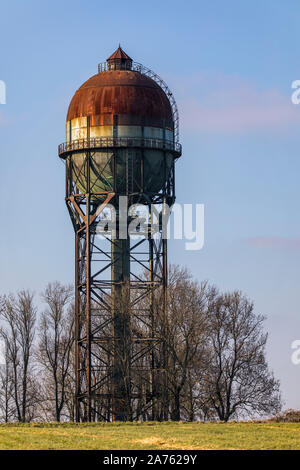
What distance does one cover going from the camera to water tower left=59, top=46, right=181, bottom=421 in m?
79.2

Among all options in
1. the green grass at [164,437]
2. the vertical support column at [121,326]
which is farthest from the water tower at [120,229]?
the green grass at [164,437]

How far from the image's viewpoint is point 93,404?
3238 inches

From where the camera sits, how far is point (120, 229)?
266 ft

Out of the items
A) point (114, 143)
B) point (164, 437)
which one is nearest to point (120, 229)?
point (114, 143)

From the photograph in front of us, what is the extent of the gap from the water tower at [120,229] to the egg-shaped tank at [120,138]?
64mm

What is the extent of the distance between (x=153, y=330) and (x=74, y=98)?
54.5 ft

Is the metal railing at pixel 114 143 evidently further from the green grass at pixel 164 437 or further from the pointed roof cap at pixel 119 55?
the green grass at pixel 164 437

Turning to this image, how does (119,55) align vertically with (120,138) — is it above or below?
above

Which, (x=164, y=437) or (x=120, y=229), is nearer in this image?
(x=164, y=437)

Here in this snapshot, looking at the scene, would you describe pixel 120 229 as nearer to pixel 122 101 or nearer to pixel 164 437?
pixel 122 101

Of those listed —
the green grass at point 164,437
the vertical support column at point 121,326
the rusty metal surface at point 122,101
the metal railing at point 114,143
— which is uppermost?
the rusty metal surface at point 122,101

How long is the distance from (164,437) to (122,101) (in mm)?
35764

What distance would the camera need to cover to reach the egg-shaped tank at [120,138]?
8075 cm
